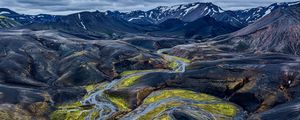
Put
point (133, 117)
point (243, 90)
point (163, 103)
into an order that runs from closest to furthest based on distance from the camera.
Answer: point (133, 117) → point (163, 103) → point (243, 90)

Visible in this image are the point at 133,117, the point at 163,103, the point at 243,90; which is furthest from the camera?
the point at 243,90

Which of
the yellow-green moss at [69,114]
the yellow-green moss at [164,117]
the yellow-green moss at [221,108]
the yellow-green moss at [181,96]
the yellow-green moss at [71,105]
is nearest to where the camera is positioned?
the yellow-green moss at [164,117]

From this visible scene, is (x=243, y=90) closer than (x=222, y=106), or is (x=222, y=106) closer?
(x=222, y=106)

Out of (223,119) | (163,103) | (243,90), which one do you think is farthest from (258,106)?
(163,103)

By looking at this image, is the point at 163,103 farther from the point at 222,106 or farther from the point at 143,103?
the point at 222,106

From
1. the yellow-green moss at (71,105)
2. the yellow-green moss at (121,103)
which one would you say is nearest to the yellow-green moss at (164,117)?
the yellow-green moss at (121,103)

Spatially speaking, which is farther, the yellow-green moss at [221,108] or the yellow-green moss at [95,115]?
the yellow-green moss at [221,108]

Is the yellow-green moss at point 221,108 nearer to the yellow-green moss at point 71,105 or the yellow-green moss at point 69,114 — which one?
the yellow-green moss at point 69,114
